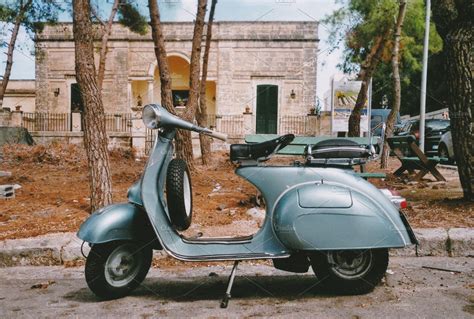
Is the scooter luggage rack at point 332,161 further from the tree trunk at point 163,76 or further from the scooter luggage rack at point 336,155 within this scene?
the tree trunk at point 163,76

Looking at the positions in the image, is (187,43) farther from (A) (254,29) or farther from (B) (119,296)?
(B) (119,296)

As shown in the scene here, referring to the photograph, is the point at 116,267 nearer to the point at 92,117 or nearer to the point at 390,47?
the point at 92,117

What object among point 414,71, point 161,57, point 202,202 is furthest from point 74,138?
point 414,71

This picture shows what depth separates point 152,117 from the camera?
3.71m

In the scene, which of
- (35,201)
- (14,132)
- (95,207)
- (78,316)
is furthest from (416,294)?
(14,132)

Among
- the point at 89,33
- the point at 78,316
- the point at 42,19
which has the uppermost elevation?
the point at 42,19

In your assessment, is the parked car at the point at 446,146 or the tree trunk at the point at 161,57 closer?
the tree trunk at the point at 161,57

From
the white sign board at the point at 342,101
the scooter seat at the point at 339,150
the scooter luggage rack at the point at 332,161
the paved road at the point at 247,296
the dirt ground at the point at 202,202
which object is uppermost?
the white sign board at the point at 342,101

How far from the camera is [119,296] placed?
3.78m

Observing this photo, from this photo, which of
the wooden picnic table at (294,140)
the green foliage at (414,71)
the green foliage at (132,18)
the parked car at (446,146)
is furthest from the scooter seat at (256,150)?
the green foliage at (414,71)

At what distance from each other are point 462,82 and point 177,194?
4367 mm

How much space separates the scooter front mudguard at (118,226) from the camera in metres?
3.59

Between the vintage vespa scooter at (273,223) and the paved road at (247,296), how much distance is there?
20 centimetres

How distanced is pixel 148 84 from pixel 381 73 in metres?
19.1
